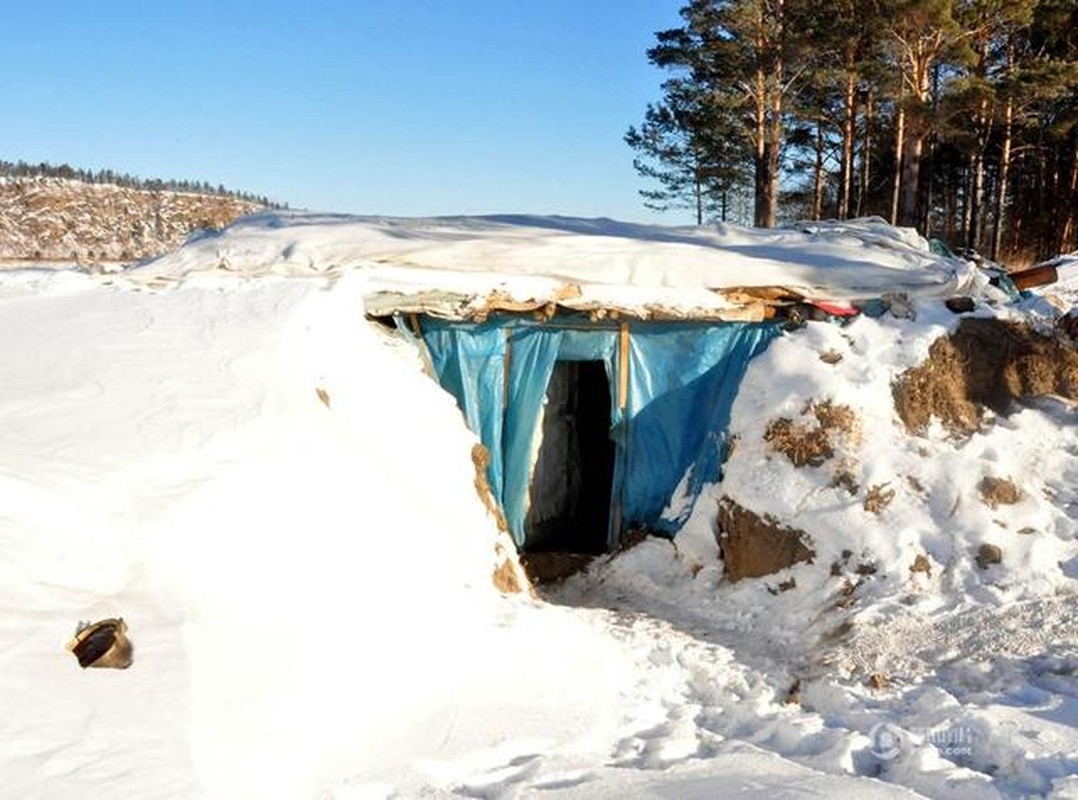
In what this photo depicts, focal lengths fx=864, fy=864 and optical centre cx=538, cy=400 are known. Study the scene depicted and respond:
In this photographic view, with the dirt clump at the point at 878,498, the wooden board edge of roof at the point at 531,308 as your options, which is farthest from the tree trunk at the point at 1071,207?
the dirt clump at the point at 878,498

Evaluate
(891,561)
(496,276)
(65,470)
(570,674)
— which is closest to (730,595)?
(891,561)

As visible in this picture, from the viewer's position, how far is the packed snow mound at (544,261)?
7.16m

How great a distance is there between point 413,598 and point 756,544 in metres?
3.19

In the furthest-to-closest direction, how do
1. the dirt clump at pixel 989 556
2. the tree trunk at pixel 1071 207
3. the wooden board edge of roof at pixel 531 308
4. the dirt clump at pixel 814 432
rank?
the tree trunk at pixel 1071 207 → the wooden board edge of roof at pixel 531 308 → the dirt clump at pixel 814 432 → the dirt clump at pixel 989 556

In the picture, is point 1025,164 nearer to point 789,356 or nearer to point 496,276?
point 789,356

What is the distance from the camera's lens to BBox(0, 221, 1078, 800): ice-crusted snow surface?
319 cm

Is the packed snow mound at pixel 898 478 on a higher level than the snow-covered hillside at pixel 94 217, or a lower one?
lower

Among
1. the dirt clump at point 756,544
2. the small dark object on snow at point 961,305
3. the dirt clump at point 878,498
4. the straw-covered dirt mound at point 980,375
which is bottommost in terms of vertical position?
the dirt clump at point 756,544

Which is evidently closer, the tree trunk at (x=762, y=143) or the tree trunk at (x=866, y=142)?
the tree trunk at (x=762, y=143)

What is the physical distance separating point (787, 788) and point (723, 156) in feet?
65.3

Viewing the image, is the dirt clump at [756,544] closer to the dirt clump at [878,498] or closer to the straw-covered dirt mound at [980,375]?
the dirt clump at [878,498]

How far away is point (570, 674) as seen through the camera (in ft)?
14.8

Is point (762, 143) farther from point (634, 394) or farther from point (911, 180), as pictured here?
point (634, 394)

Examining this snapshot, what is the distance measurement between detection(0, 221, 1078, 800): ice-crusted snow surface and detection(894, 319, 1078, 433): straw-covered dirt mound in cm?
20
